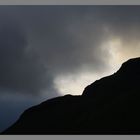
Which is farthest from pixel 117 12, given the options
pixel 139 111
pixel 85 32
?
pixel 139 111

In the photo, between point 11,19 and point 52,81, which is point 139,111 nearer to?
point 52,81

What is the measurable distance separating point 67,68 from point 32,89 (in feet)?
1.36

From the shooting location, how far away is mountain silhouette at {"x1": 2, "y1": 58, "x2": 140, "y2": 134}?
386cm

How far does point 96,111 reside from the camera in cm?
392

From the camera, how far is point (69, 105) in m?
3.97

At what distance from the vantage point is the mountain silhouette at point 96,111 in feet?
12.7

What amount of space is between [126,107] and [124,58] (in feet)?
1.61

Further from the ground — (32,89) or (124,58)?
(124,58)

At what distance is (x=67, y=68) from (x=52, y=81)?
0.20m

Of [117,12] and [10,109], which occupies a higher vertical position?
[117,12]

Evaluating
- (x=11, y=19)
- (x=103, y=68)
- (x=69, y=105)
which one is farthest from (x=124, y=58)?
(x=11, y=19)
